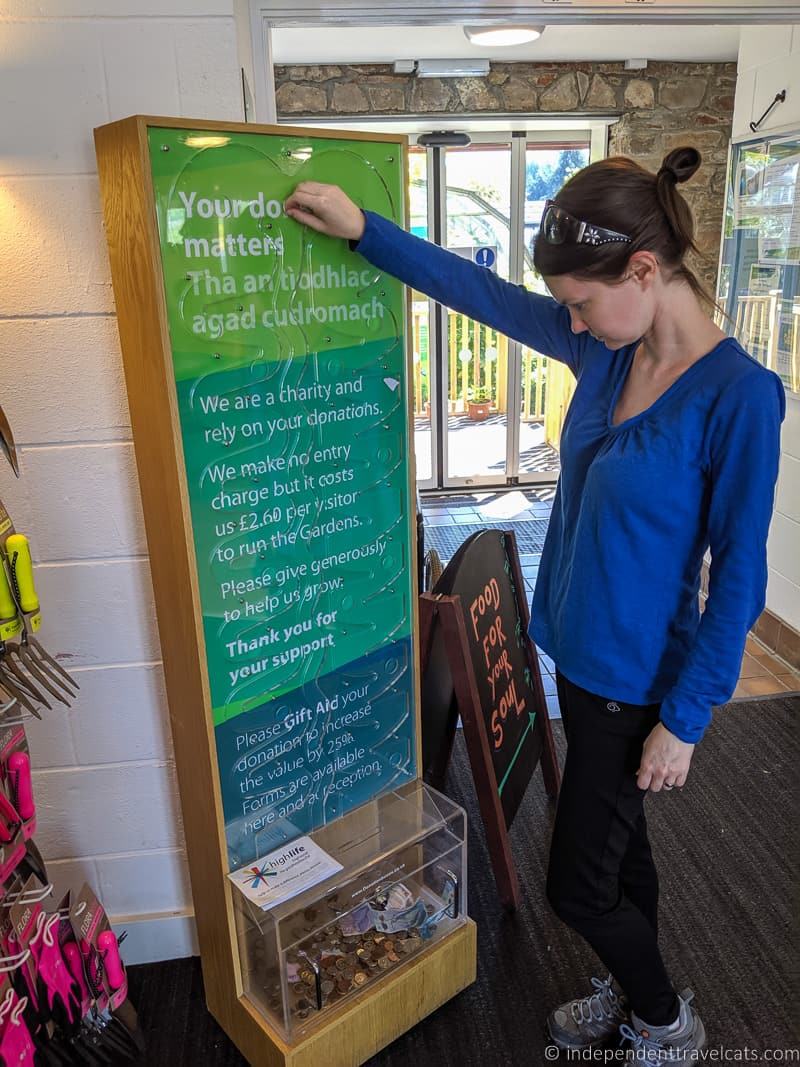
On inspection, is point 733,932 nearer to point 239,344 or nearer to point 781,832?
point 781,832

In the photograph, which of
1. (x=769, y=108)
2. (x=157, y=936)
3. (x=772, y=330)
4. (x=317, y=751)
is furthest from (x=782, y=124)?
(x=157, y=936)

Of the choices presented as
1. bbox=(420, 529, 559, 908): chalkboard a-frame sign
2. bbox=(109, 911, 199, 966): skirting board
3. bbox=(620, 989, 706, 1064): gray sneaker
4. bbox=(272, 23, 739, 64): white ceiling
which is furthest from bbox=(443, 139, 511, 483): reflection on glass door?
bbox=(620, 989, 706, 1064): gray sneaker

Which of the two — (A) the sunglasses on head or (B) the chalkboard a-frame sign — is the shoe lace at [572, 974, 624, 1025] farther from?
(A) the sunglasses on head

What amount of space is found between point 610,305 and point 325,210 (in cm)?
49

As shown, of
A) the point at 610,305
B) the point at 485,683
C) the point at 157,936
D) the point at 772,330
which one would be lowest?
the point at 157,936

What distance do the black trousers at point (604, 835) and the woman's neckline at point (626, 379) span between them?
0.45 metres

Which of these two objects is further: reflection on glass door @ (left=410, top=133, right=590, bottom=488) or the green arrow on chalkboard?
reflection on glass door @ (left=410, top=133, right=590, bottom=488)

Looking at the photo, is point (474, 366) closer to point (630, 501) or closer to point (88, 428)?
point (88, 428)

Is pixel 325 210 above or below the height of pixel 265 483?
above

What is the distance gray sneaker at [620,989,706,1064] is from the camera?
5.30 feet

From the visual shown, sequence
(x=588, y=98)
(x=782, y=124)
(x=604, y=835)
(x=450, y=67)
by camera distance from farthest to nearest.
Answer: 1. (x=588, y=98)
2. (x=450, y=67)
3. (x=782, y=124)
4. (x=604, y=835)

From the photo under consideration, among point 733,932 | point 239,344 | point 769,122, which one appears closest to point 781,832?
point 733,932

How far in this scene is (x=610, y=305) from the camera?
1272 mm

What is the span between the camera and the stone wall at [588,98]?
437 cm
